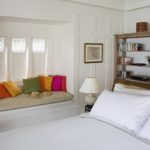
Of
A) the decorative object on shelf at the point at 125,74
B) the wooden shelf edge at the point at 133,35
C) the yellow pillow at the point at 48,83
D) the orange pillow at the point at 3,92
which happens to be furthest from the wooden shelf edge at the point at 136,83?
the orange pillow at the point at 3,92

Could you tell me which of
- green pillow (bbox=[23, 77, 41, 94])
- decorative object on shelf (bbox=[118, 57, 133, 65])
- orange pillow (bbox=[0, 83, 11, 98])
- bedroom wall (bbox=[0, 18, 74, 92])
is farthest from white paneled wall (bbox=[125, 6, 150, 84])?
orange pillow (bbox=[0, 83, 11, 98])

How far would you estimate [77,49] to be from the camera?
160 inches

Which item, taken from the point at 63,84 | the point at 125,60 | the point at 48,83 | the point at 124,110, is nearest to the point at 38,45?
the point at 48,83

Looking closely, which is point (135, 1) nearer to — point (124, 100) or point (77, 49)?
point (77, 49)

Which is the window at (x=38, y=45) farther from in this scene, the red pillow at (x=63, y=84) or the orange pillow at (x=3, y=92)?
the orange pillow at (x=3, y=92)

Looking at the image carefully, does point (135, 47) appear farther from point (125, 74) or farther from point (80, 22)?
point (80, 22)

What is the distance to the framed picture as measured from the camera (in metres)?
4.21

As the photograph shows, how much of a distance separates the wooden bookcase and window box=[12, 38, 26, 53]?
1.90m

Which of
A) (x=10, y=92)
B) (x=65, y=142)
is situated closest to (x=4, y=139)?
(x=65, y=142)

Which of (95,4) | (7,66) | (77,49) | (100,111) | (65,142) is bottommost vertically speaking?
(65,142)

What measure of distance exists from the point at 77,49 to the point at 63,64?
0.47m

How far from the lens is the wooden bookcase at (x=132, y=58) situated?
4316 mm

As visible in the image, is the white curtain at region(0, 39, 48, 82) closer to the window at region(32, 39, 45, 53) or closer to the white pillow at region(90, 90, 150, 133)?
the window at region(32, 39, 45, 53)

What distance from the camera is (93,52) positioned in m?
4.31
